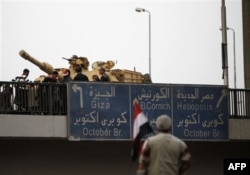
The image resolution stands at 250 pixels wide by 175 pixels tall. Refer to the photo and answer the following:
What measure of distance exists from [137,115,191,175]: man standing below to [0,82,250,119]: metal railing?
13.9 metres

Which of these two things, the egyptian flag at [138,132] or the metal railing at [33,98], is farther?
the metal railing at [33,98]

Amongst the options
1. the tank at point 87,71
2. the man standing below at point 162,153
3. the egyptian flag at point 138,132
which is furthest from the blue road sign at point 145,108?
the man standing below at point 162,153

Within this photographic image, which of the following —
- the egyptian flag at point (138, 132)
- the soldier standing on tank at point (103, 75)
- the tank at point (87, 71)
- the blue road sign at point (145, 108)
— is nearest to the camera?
the egyptian flag at point (138, 132)

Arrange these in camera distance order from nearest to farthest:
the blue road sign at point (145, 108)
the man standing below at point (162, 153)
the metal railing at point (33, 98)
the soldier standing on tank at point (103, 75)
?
1. the man standing below at point (162, 153)
2. the metal railing at point (33, 98)
3. the blue road sign at point (145, 108)
4. the soldier standing on tank at point (103, 75)

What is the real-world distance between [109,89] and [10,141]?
10.1ft

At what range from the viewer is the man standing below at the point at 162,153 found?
1286 cm

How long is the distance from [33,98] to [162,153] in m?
14.6

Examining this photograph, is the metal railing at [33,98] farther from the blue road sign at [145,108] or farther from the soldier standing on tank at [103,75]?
the soldier standing on tank at [103,75]

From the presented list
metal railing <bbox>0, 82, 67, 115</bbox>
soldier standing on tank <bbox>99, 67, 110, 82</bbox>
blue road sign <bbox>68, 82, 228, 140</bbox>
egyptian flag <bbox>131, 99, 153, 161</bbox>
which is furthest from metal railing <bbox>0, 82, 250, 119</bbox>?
egyptian flag <bbox>131, 99, 153, 161</bbox>

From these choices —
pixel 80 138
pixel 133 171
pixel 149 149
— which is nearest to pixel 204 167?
pixel 133 171

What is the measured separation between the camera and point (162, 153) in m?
12.9

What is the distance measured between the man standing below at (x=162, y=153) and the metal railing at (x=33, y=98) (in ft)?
45.5

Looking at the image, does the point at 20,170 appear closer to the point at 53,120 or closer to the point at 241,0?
the point at 53,120

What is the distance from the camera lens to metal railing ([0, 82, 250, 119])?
2666 centimetres
